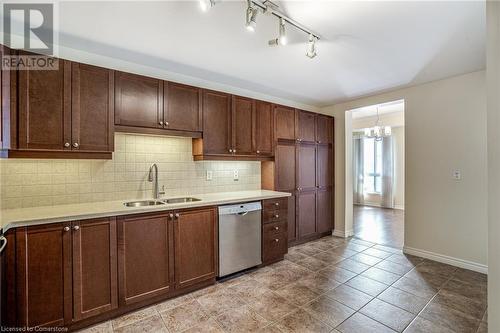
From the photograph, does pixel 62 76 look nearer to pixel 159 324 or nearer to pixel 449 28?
pixel 159 324

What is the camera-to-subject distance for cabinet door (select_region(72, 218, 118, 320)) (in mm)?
1937

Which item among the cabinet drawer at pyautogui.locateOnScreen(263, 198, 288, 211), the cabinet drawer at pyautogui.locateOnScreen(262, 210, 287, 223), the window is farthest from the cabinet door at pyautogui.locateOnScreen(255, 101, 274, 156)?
the window

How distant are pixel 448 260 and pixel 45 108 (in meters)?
4.91

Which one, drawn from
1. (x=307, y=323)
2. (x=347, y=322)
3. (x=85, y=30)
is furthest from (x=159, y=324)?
(x=85, y=30)

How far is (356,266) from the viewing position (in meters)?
3.15

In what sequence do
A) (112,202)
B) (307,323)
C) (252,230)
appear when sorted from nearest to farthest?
1. (307,323)
2. (112,202)
3. (252,230)

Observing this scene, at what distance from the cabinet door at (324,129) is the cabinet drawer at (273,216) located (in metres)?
1.64

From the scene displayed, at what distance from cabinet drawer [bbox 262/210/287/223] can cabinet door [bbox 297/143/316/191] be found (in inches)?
29.8

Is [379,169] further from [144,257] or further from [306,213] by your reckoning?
[144,257]

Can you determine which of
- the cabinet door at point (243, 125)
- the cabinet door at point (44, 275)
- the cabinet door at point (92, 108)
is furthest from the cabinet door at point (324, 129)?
the cabinet door at point (44, 275)

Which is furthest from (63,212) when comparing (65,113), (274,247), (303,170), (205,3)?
(303,170)

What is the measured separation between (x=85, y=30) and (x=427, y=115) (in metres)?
4.25

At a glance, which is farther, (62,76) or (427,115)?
(427,115)

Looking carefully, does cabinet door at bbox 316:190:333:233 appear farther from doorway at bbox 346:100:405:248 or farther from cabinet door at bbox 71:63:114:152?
cabinet door at bbox 71:63:114:152
